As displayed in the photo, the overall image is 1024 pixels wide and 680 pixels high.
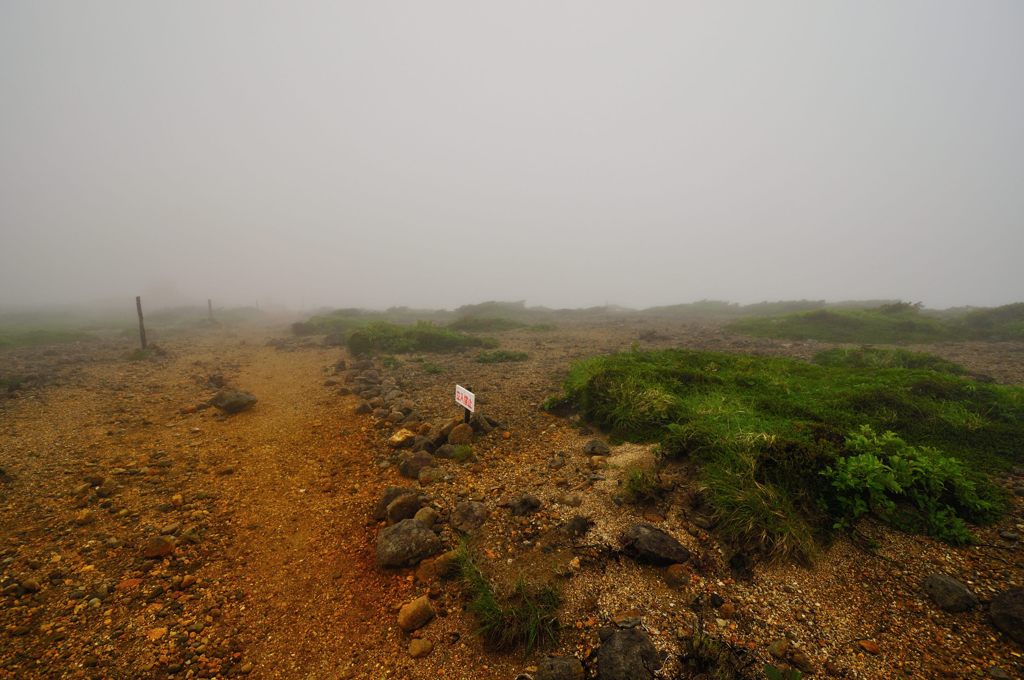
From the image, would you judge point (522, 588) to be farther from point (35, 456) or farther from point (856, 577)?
point (35, 456)

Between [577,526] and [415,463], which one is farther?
[415,463]

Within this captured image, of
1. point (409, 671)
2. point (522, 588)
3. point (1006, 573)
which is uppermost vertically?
point (1006, 573)

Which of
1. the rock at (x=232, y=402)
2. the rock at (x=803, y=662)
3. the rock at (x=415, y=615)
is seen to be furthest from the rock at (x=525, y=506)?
the rock at (x=232, y=402)

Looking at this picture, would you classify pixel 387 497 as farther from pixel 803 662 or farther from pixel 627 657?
pixel 803 662

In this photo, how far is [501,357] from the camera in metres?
18.3

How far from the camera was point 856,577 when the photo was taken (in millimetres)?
4422

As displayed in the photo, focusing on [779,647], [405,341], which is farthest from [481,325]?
[779,647]

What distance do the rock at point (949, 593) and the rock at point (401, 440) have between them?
867cm

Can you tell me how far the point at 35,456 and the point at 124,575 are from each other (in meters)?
6.42

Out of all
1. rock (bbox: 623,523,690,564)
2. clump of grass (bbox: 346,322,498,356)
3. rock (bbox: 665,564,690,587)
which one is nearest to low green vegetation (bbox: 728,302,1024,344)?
clump of grass (bbox: 346,322,498,356)

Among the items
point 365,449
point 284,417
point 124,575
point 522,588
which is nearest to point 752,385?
point 522,588

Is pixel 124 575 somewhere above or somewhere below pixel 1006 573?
below

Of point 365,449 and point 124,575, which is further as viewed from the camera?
point 365,449

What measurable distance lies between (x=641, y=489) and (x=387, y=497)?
14.3 feet
